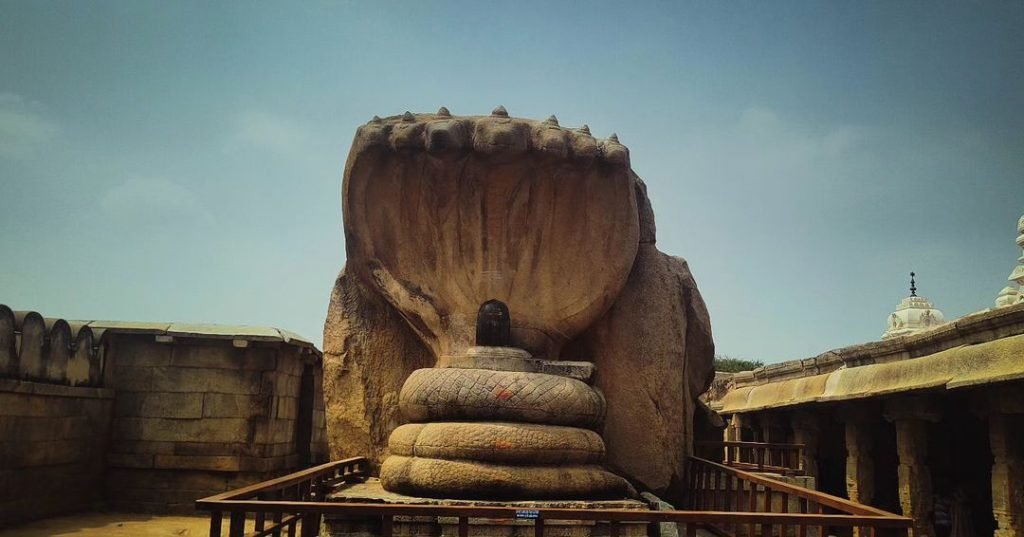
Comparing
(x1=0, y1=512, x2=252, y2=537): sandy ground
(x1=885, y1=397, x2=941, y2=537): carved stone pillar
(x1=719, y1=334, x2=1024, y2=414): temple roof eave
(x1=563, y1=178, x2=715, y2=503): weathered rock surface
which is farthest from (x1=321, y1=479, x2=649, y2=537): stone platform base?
(x1=885, y1=397, x2=941, y2=537): carved stone pillar

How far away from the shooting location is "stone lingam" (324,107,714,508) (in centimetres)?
526

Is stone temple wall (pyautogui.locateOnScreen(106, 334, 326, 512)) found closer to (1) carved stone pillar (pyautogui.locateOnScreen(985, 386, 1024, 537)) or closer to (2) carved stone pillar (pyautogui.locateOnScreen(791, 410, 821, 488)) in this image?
(2) carved stone pillar (pyautogui.locateOnScreen(791, 410, 821, 488))

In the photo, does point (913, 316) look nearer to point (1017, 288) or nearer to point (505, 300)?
point (1017, 288)

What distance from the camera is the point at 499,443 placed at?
4797 millimetres

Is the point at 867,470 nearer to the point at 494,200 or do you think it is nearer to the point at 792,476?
the point at 792,476

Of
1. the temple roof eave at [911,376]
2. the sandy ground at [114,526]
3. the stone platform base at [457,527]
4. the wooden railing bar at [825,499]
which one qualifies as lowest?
the sandy ground at [114,526]

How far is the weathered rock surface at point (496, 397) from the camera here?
501 centimetres

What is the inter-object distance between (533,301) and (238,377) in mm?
7890

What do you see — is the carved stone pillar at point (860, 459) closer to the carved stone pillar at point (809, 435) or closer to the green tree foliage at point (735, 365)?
the carved stone pillar at point (809, 435)

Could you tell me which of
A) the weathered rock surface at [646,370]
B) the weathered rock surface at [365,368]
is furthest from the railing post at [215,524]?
the weathered rock surface at [646,370]

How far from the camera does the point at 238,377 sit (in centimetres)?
1223

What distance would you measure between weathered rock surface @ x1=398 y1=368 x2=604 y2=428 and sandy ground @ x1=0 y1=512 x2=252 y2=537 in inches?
251

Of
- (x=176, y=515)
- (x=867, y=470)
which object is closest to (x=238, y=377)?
(x=176, y=515)

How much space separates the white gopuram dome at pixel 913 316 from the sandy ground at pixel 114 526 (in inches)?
675
